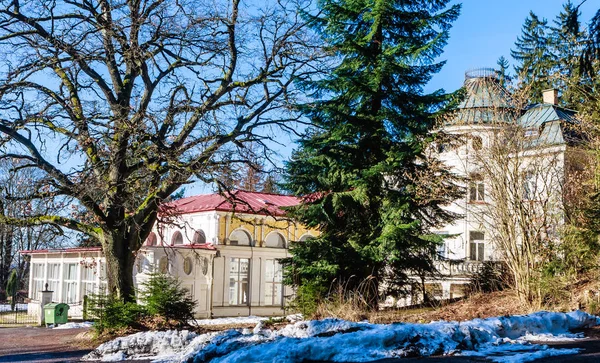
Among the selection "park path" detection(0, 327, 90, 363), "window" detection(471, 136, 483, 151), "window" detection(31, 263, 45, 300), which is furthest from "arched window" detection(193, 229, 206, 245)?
"window" detection(471, 136, 483, 151)

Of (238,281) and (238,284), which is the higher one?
(238,281)

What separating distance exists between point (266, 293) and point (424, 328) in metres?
16.8

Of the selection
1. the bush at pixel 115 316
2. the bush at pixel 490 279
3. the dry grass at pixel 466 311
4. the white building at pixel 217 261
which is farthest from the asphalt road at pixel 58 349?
the white building at pixel 217 261

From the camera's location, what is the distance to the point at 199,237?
27.1m

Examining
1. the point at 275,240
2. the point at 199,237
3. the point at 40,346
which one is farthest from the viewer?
the point at 275,240

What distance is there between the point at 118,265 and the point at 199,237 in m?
10.6

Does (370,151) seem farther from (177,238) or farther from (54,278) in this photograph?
(54,278)

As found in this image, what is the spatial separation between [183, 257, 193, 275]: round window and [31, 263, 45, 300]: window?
1164cm

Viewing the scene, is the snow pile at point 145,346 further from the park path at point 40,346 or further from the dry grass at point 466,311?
the dry grass at point 466,311

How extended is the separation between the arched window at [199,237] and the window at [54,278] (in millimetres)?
8148

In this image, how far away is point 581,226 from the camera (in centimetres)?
1764

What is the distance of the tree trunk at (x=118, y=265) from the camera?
1636cm

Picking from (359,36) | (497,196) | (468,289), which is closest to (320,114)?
(359,36)

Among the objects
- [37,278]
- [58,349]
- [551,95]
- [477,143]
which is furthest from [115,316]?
[551,95]
